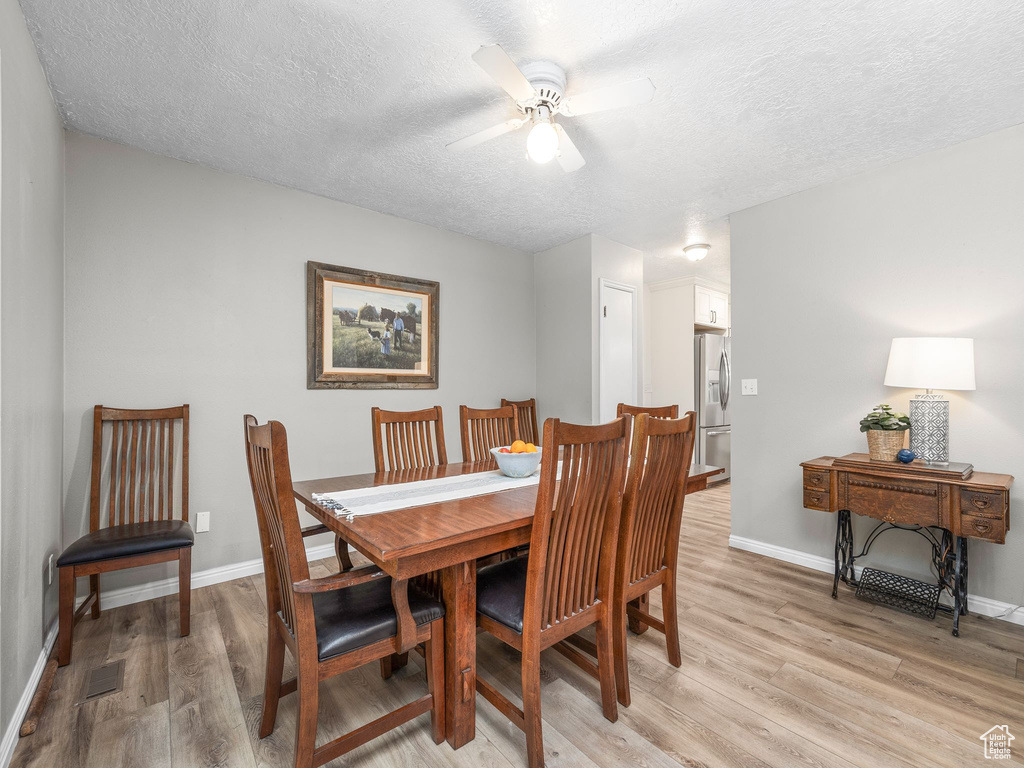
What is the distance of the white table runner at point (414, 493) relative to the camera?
1599 mm

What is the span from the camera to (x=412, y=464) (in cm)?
242

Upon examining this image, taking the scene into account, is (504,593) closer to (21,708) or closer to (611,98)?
(21,708)

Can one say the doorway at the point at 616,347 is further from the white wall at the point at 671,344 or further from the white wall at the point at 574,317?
the white wall at the point at 671,344

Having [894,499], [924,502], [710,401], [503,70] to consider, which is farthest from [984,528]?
[710,401]

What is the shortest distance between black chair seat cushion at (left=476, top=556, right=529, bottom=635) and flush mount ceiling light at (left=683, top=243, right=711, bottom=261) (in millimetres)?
3461

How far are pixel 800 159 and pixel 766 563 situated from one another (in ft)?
8.20

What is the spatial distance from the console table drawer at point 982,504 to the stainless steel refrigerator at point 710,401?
316 centimetres

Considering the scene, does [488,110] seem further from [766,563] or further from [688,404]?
[688,404]

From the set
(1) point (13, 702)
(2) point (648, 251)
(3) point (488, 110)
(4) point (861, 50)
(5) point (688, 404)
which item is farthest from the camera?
(5) point (688, 404)

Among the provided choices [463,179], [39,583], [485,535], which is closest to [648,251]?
[463,179]

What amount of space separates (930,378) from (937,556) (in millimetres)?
958

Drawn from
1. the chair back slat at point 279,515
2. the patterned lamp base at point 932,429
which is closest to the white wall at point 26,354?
the chair back slat at point 279,515

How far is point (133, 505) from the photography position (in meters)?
2.41

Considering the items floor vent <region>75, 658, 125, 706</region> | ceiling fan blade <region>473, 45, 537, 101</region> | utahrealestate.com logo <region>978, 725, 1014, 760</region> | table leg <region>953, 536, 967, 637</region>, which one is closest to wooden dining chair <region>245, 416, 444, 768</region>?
floor vent <region>75, 658, 125, 706</region>
